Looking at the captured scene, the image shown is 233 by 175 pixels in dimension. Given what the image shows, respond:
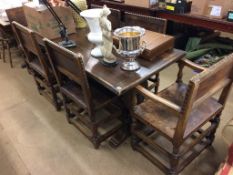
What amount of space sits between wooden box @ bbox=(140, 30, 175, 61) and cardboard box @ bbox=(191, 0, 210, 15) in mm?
1107

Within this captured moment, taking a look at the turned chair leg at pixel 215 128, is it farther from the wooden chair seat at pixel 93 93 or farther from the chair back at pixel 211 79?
the wooden chair seat at pixel 93 93

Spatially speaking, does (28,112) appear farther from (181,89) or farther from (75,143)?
(181,89)

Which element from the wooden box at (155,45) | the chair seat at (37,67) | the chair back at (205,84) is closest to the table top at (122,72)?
the wooden box at (155,45)

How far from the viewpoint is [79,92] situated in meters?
1.71

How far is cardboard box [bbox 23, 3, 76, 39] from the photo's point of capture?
1803 millimetres

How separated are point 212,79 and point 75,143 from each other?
1.27m

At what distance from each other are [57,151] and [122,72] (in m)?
0.94

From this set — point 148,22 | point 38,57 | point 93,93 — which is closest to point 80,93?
point 93,93

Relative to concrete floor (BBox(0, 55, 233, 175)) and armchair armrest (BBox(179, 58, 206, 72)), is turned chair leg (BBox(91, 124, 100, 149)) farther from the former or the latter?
armchair armrest (BBox(179, 58, 206, 72))

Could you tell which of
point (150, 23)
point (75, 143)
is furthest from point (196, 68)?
point (75, 143)

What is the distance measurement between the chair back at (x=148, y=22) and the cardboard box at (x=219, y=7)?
2.90 ft

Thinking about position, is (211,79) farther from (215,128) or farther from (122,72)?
(215,128)

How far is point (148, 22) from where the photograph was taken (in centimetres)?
185

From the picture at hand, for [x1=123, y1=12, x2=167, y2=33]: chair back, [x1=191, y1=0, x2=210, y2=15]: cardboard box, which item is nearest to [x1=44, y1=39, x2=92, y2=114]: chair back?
[x1=123, y1=12, x2=167, y2=33]: chair back
